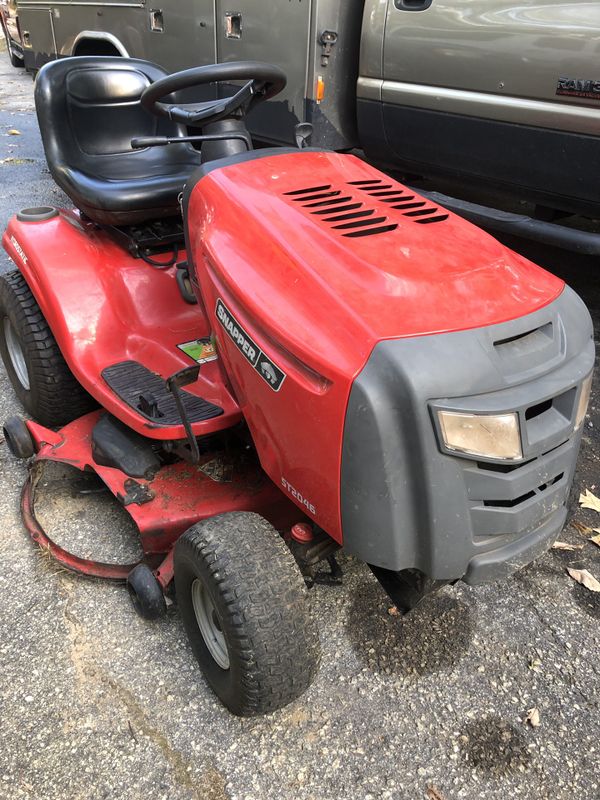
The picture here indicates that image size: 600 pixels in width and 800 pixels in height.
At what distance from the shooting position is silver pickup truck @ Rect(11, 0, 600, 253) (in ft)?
10.2

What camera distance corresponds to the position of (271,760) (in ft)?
5.52

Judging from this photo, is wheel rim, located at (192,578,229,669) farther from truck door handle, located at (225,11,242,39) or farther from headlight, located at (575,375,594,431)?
truck door handle, located at (225,11,242,39)

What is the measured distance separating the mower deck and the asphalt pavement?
0.24 feet

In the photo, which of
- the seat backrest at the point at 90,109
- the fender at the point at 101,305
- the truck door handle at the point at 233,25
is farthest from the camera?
the truck door handle at the point at 233,25

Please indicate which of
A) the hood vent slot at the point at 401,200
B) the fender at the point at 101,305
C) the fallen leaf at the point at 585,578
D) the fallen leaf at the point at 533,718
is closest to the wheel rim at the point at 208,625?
the fender at the point at 101,305

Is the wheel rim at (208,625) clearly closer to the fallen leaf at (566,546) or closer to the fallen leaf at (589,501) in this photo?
the fallen leaf at (566,546)

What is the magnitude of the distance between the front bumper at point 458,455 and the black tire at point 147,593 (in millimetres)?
673

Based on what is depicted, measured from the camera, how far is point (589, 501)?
2609 mm

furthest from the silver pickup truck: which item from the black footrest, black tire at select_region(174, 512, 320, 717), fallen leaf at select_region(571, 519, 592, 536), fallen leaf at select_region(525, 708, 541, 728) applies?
black tire at select_region(174, 512, 320, 717)

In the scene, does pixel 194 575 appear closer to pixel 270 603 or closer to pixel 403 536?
pixel 270 603

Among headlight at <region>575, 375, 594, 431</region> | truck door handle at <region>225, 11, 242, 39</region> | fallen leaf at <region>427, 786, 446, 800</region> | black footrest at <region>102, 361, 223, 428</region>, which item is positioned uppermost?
truck door handle at <region>225, 11, 242, 39</region>

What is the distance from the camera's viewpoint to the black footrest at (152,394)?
6.64 feet

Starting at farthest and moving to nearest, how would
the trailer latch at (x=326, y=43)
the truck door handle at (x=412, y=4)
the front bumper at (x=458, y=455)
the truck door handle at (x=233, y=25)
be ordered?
the truck door handle at (x=233, y=25) → the trailer latch at (x=326, y=43) → the truck door handle at (x=412, y=4) → the front bumper at (x=458, y=455)

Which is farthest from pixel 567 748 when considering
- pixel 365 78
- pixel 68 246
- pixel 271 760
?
pixel 365 78
